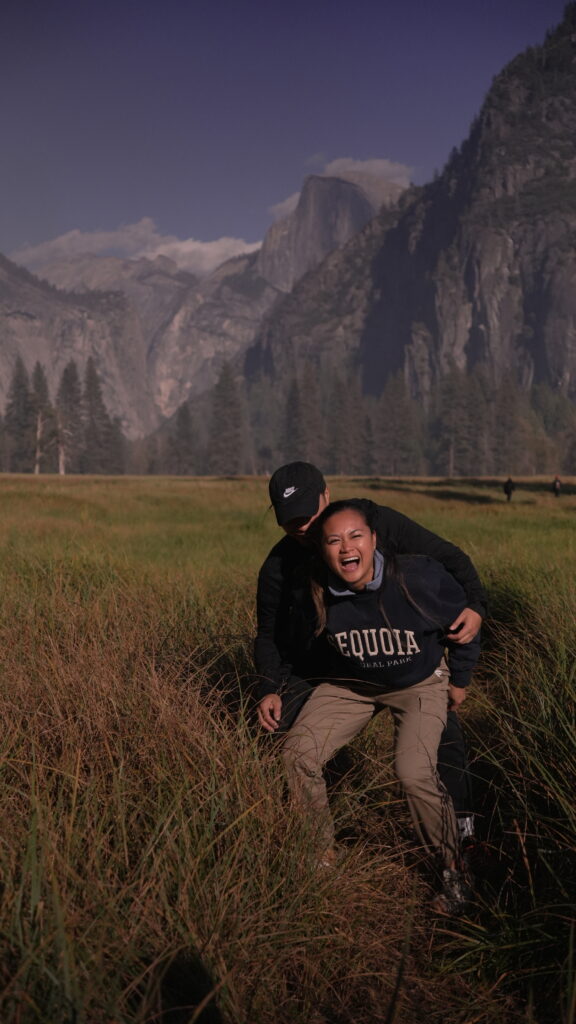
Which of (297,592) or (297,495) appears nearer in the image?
(297,495)

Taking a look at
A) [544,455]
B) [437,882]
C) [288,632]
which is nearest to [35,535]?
[288,632]

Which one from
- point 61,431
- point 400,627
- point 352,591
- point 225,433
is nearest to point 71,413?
point 61,431

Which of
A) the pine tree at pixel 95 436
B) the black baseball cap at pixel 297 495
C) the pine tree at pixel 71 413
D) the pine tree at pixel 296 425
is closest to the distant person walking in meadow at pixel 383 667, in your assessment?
the black baseball cap at pixel 297 495

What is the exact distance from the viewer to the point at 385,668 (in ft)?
10.4

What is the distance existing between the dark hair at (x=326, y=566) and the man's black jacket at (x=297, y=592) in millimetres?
65

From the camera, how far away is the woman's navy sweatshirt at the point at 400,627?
313 cm

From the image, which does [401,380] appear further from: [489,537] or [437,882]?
[437,882]

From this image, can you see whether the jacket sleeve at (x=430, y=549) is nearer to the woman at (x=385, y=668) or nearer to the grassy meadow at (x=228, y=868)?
the woman at (x=385, y=668)

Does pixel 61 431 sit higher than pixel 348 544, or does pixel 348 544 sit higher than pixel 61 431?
pixel 61 431

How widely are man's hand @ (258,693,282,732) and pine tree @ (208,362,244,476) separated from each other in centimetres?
10843

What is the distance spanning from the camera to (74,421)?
109938 mm

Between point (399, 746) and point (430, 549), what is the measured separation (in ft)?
2.91

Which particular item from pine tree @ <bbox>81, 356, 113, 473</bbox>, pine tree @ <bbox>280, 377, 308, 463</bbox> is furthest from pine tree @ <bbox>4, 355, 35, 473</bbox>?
Answer: pine tree @ <bbox>280, 377, 308, 463</bbox>

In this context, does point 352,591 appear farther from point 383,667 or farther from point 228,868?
point 228,868
